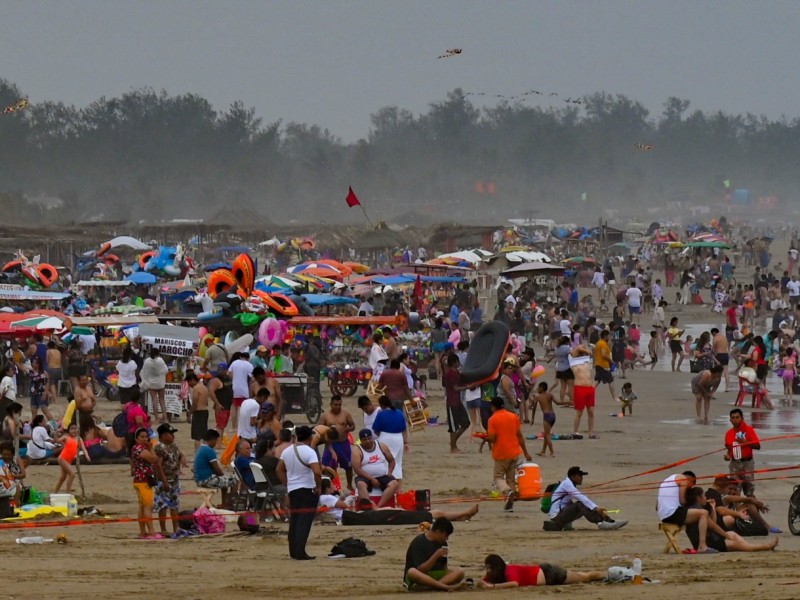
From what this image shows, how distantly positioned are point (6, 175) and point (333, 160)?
43489 millimetres

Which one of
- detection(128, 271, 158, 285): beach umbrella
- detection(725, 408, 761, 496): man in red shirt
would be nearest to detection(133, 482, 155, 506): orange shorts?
detection(725, 408, 761, 496): man in red shirt

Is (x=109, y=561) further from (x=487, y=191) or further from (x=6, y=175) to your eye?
(x=487, y=191)

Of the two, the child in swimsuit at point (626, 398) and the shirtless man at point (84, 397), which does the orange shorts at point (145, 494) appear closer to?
the shirtless man at point (84, 397)

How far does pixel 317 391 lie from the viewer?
1980 centimetres

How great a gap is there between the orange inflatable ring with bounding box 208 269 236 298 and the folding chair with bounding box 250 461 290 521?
39.9ft

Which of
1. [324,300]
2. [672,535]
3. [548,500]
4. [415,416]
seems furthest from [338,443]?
[324,300]

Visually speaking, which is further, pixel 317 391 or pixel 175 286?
pixel 175 286

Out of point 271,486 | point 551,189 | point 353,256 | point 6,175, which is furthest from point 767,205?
point 271,486

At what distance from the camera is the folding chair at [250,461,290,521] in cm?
1291

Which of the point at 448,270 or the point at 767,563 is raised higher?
the point at 448,270

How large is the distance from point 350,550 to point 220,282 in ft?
47.3

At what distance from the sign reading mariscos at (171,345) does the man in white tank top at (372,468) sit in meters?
8.88

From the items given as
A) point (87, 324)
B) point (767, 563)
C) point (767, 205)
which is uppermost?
point (767, 205)

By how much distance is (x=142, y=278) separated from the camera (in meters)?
37.3
